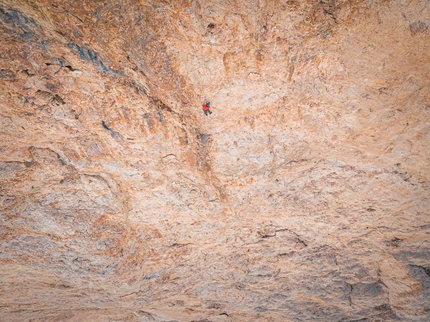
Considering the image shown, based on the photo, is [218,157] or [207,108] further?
[218,157]

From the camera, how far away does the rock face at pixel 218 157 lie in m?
2.50

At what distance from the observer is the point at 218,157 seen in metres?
3.51

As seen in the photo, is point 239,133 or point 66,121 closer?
point 66,121

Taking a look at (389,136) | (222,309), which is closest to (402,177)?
(389,136)

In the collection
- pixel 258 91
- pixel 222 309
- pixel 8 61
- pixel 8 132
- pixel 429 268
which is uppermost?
pixel 258 91

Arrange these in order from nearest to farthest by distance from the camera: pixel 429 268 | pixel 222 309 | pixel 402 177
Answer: pixel 402 177
pixel 429 268
pixel 222 309

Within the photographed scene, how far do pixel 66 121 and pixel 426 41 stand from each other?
3.71 meters

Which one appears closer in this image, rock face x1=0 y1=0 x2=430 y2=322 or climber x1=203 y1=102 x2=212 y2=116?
rock face x1=0 y1=0 x2=430 y2=322

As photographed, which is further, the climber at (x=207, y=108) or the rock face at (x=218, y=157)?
the climber at (x=207, y=108)

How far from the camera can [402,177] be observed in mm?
3441

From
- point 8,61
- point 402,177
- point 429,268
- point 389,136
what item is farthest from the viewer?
point 429,268

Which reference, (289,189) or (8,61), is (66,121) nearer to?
(8,61)

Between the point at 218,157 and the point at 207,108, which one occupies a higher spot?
the point at 207,108

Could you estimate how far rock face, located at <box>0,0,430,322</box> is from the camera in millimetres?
2500
